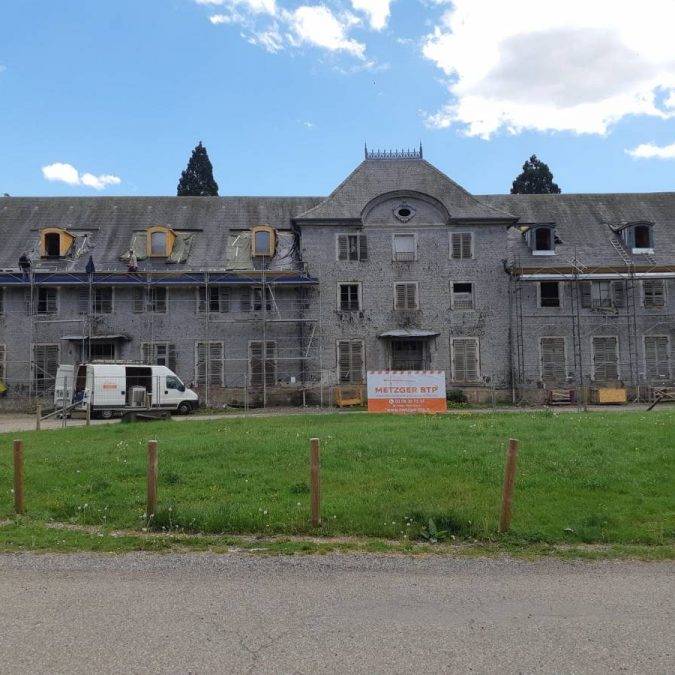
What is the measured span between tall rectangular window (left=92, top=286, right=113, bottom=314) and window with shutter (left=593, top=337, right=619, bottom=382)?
25255 mm

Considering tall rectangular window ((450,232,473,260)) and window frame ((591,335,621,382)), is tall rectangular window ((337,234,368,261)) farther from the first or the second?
window frame ((591,335,621,382))

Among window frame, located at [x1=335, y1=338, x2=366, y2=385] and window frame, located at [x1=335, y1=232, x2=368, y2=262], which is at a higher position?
window frame, located at [x1=335, y1=232, x2=368, y2=262]

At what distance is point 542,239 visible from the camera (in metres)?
31.8

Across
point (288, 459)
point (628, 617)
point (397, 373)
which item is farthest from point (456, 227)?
point (628, 617)

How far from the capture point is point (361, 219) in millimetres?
30203

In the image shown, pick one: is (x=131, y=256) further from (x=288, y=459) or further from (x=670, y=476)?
(x=670, y=476)

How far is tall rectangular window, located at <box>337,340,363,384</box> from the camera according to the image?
2950cm

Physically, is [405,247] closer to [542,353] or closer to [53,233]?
[542,353]

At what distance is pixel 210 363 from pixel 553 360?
Result: 1773cm

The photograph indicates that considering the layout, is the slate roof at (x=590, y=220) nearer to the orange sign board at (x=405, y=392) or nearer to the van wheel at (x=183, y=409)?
the orange sign board at (x=405, y=392)

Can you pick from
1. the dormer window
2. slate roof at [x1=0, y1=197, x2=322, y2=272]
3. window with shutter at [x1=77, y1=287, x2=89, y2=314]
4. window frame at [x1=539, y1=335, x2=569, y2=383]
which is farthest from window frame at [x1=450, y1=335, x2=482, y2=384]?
window with shutter at [x1=77, y1=287, x2=89, y2=314]

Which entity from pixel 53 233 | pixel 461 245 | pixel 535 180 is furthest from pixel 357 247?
pixel 535 180

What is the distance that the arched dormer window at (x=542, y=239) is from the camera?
3162 cm

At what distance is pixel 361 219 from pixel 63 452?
20779 millimetres
